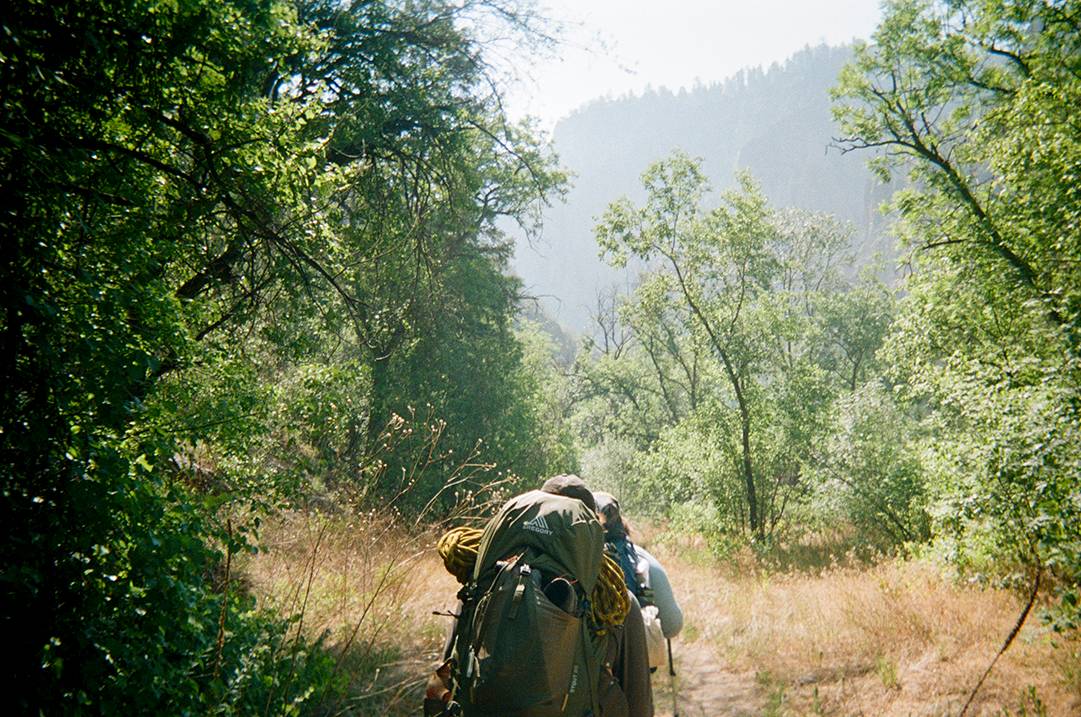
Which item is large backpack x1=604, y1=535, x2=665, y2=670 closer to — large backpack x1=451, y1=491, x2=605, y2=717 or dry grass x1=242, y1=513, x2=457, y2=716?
large backpack x1=451, y1=491, x2=605, y2=717

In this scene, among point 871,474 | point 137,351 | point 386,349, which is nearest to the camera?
point 137,351

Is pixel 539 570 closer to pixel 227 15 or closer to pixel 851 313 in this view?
pixel 227 15

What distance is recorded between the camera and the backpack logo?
2.27m

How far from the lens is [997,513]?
5051 millimetres

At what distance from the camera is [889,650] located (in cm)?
523

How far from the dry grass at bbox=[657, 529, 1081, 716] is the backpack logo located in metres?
3.95

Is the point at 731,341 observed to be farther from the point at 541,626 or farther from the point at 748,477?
the point at 541,626

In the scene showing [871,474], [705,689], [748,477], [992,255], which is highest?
[992,255]

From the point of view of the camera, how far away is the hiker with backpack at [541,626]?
2023mm

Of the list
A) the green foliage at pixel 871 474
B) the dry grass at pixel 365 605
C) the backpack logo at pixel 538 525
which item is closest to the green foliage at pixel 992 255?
the green foliage at pixel 871 474

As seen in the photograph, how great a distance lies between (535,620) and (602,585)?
458 mm

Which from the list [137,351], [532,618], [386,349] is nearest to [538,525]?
[532,618]

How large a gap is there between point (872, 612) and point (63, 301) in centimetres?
697

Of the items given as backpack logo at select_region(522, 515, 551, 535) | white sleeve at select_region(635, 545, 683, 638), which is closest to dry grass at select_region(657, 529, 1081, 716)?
white sleeve at select_region(635, 545, 683, 638)
